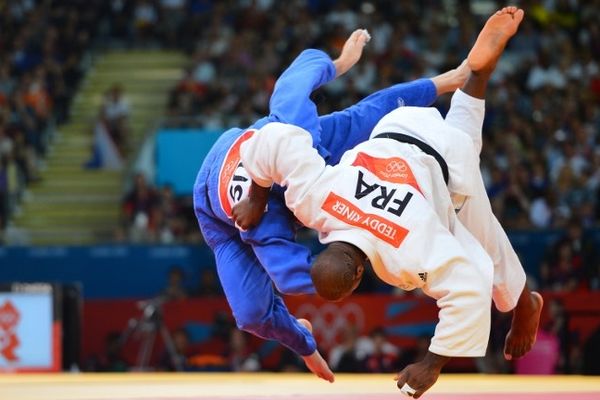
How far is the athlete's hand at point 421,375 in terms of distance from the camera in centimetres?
414

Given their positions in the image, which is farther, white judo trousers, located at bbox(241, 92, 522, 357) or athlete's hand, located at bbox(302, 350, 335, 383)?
athlete's hand, located at bbox(302, 350, 335, 383)

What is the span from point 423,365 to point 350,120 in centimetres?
155

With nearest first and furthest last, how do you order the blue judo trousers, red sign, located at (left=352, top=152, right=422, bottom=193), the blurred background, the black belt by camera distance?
red sign, located at (left=352, top=152, right=422, bottom=193), the black belt, the blue judo trousers, the blurred background

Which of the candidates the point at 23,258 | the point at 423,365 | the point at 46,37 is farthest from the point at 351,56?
the point at 46,37

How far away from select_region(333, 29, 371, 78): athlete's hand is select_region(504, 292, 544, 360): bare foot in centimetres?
140

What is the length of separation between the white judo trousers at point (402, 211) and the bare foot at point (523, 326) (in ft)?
1.99

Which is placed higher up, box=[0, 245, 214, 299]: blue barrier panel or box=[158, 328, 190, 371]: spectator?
box=[0, 245, 214, 299]: blue barrier panel

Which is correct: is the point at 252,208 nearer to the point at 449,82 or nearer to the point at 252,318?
the point at 252,318

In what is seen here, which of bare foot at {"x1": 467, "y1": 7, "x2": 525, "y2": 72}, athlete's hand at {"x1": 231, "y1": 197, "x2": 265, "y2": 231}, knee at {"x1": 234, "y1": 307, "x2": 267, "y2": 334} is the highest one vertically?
bare foot at {"x1": 467, "y1": 7, "x2": 525, "y2": 72}

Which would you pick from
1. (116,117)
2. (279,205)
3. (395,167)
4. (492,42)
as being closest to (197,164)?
(116,117)

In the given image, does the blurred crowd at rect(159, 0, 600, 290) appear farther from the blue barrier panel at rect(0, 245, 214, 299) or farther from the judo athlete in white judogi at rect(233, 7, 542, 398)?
the judo athlete in white judogi at rect(233, 7, 542, 398)

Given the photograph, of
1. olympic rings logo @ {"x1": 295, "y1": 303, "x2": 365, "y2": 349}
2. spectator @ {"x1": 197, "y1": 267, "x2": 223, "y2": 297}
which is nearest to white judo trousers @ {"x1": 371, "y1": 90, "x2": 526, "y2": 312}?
olympic rings logo @ {"x1": 295, "y1": 303, "x2": 365, "y2": 349}

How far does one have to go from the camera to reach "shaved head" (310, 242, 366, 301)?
4.12 metres

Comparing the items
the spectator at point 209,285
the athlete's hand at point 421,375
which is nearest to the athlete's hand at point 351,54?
the athlete's hand at point 421,375
